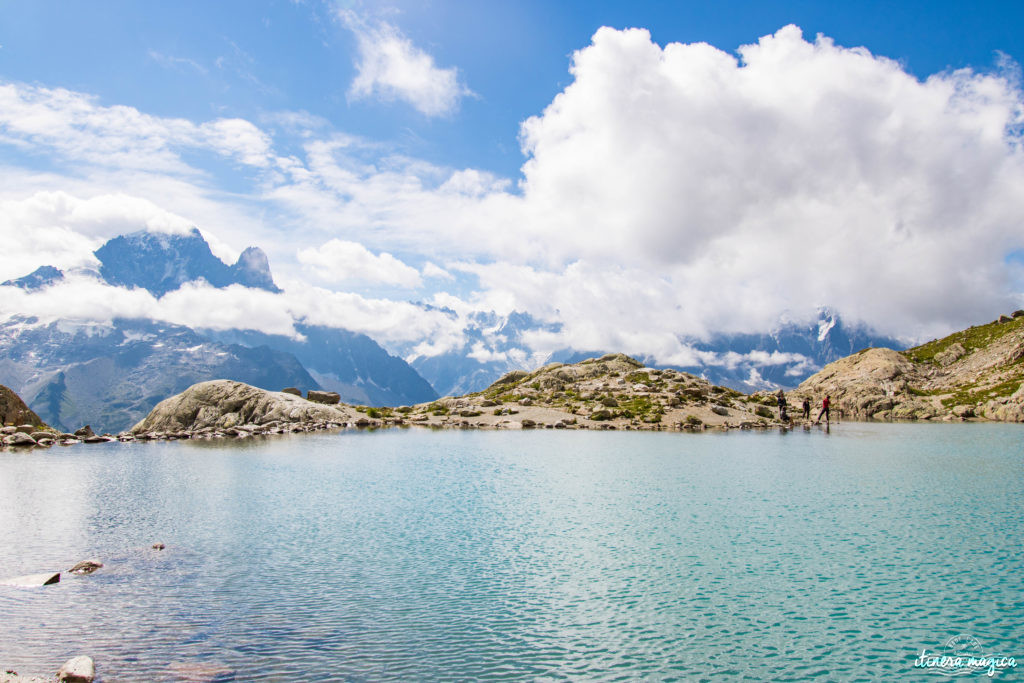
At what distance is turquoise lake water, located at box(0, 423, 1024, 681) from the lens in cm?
1867

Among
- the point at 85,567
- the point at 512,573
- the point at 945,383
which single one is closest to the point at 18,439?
the point at 85,567

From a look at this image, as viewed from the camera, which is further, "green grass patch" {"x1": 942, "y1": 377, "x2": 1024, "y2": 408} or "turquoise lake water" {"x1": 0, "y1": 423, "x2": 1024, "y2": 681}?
"green grass patch" {"x1": 942, "y1": 377, "x2": 1024, "y2": 408}

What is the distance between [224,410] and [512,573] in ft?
286

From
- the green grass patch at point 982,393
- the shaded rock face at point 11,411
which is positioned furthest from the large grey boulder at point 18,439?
the green grass patch at point 982,393

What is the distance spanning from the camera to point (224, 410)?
3903 inches

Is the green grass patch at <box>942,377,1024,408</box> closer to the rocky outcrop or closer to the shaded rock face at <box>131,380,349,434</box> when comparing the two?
the rocky outcrop

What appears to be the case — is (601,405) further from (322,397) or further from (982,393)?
(982,393)

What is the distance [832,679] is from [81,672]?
71.2 ft

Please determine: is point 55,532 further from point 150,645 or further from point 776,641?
point 776,641

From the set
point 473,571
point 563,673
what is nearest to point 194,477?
point 473,571

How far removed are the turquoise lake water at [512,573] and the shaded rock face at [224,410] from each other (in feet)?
144

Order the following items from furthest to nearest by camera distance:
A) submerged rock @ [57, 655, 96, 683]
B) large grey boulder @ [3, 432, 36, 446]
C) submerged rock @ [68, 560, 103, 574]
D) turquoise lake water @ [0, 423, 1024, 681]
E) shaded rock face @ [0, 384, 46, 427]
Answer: shaded rock face @ [0, 384, 46, 427], large grey boulder @ [3, 432, 36, 446], submerged rock @ [68, 560, 103, 574], turquoise lake water @ [0, 423, 1024, 681], submerged rock @ [57, 655, 96, 683]

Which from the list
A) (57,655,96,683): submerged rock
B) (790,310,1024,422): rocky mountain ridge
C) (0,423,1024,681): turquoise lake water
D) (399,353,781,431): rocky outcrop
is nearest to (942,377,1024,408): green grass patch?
(790,310,1024,422): rocky mountain ridge

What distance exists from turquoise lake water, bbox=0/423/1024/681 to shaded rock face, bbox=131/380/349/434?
43.9m
